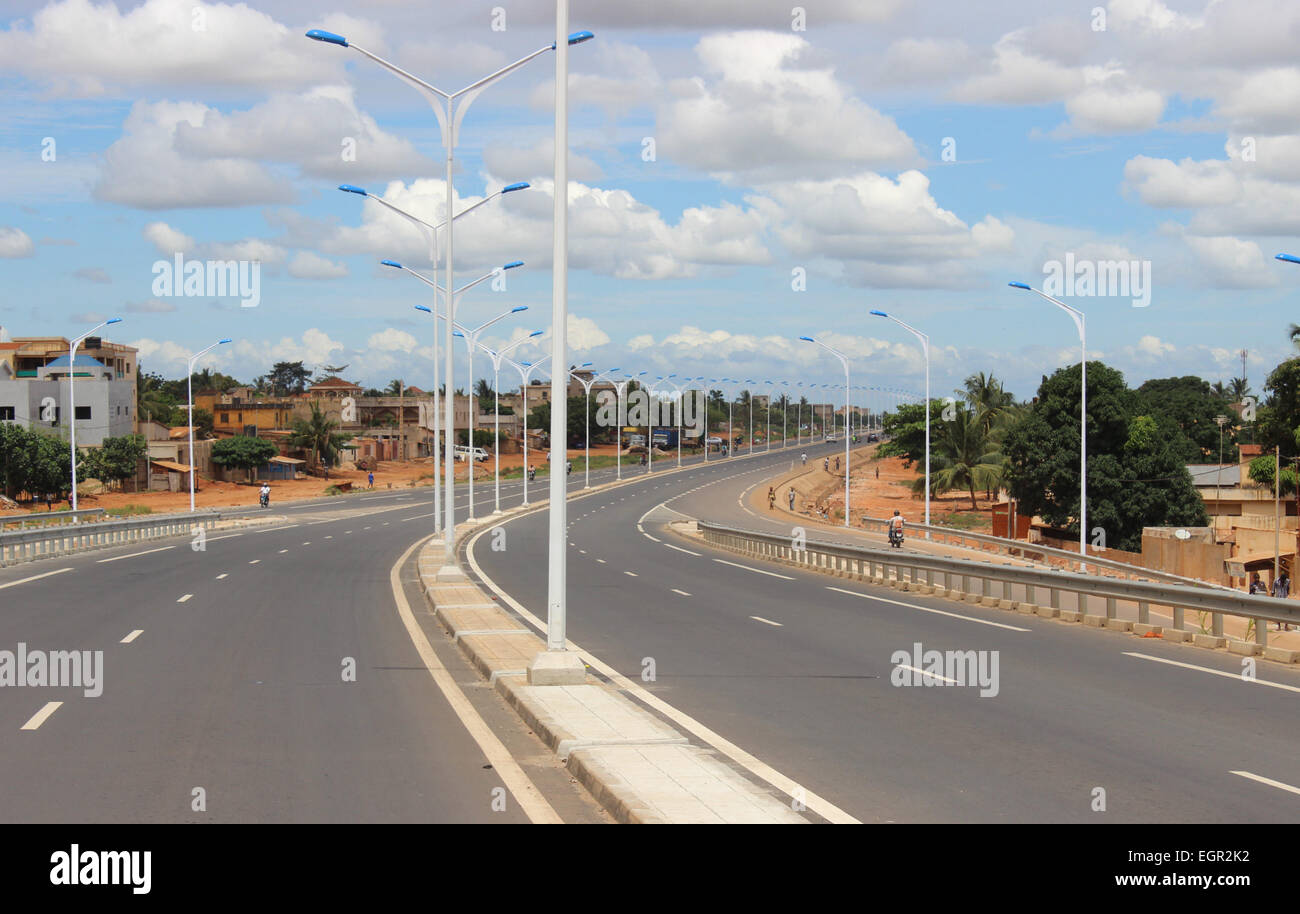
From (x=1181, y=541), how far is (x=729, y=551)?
15413 millimetres

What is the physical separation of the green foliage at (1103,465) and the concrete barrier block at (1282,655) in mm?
40982

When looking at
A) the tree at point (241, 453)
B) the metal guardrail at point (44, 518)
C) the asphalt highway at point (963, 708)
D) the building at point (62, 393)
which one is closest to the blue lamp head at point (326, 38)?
the asphalt highway at point (963, 708)

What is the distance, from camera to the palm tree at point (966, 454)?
298 ft

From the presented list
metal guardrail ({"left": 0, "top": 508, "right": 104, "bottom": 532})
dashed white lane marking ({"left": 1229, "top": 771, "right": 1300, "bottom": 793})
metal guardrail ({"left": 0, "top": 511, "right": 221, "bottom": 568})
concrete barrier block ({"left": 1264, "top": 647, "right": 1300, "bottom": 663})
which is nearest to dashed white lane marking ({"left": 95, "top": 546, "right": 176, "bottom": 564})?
metal guardrail ({"left": 0, "top": 511, "right": 221, "bottom": 568})

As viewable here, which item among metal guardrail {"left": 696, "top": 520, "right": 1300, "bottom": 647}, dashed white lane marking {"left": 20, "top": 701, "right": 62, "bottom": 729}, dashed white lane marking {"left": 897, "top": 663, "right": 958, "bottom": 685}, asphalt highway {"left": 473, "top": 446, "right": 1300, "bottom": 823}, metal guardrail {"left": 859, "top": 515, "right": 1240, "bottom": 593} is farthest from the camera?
metal guardrail {"left": 859, "top": 515, "right": 1240, "bottom": 593}

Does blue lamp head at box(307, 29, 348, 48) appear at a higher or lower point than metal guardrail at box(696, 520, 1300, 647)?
higher

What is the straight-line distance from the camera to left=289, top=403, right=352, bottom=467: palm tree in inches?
4503

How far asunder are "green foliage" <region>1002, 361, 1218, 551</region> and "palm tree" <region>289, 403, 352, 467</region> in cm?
6971

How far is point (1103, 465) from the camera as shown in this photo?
56469 millimetres

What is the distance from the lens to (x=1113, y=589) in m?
20.2

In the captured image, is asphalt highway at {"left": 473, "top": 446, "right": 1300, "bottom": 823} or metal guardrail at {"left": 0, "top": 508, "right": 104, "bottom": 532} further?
metal guardrail at {"left": 0, "top": 508, "right": 104, "bottom": 532}

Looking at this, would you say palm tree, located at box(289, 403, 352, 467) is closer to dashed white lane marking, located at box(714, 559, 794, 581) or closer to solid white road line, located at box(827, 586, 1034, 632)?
dashed white lane marking, located at box(714, 559, 794, 581)

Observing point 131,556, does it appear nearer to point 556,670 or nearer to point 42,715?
point 42,715

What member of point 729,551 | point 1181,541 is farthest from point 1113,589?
point 729,551
